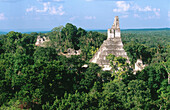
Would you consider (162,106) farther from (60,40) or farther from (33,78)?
(60,40)

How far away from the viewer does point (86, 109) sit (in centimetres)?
1678

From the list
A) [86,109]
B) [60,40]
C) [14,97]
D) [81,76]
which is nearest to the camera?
[86,109]

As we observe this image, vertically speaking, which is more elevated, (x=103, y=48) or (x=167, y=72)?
(x=103, y=48)

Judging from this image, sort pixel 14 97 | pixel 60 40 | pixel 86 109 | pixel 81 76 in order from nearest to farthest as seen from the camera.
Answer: pixel 86 109 < pixel 14 97 < pixel 81 76 < pixel 60 40

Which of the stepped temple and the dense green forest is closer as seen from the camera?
the dense green forest

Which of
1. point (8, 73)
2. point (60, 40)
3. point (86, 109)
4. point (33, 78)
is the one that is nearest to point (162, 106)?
point (86, 109)

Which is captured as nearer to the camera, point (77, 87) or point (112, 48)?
point (77, 87)

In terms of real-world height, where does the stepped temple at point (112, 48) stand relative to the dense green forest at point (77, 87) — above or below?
above

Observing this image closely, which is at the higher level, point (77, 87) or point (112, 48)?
point (112, 48)

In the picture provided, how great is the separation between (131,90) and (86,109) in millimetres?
5505

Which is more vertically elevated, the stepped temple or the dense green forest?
the stepped temple

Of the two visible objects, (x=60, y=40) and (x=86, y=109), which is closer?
(x=86, y=109)

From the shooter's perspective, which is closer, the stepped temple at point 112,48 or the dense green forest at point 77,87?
the dense green forest at point 77,87

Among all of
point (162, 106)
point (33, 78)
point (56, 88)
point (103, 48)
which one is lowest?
point (162, 106)
